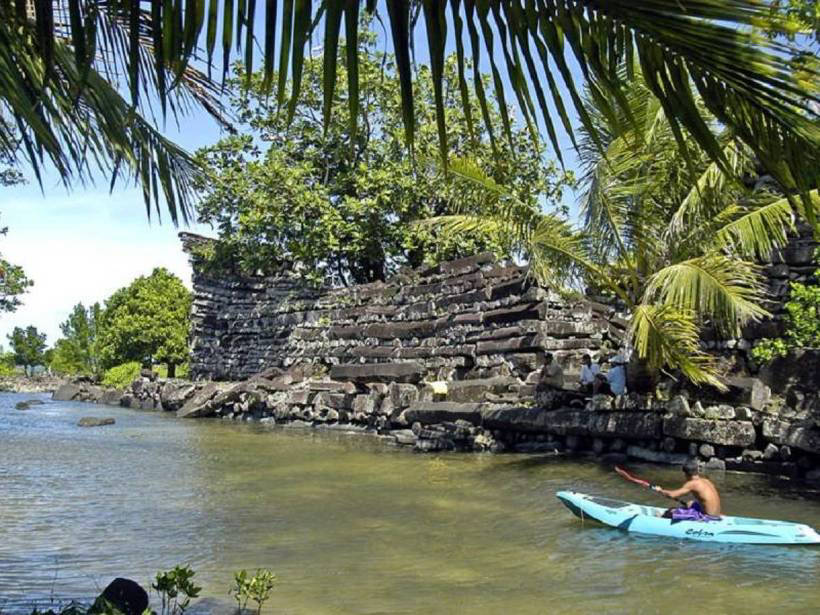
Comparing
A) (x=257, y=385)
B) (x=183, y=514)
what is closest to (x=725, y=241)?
(x=183, y=514)

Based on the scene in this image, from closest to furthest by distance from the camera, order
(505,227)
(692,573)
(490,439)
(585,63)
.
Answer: (585,63), (692,573), (505,227), (490,439)

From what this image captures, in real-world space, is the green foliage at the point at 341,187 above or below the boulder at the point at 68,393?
above

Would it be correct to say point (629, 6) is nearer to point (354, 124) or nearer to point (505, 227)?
point (354, 124)

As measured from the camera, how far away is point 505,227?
1342 cm

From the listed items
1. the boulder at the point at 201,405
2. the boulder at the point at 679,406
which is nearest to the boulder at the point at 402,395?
the boulder at the point at 679,406

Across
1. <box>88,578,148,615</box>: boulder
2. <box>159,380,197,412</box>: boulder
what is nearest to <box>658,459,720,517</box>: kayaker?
<box>88,578,148,615</box>: boulder

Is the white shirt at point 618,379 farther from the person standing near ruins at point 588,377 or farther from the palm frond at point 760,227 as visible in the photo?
the palm frond at point 760,227

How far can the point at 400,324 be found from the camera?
2153cm

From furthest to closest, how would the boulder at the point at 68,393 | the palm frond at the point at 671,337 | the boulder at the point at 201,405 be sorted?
the boulder at the point at 68,393 < the boulder at the point at 201,405 < the palm frond at the point at 671,337

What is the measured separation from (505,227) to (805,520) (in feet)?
20.8

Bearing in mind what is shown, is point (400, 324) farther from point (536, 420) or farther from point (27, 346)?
point (27, 346)

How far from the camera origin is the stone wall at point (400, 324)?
56.1 feet

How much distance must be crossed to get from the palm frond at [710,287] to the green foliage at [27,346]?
65.3 meters

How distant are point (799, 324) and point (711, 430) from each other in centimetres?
193
